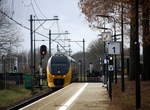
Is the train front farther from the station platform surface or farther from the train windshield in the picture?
the station platform surface

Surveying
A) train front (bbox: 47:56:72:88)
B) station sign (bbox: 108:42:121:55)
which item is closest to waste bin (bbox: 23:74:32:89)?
train front (bbox: 47:56:72:88)

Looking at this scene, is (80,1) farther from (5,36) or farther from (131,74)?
(5,36)

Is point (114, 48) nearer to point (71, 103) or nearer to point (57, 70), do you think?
point (71, 103)

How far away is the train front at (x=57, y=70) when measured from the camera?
4188 cm

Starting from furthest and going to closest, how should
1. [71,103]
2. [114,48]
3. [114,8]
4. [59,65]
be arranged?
1. [59,65]
2. [114,8]
3. [114,48]
4. [71,103]

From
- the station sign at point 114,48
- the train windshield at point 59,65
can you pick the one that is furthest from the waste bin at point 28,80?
the station sign at point 114,48

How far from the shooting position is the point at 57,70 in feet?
138

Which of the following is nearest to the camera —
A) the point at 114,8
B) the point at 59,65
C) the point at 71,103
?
the point at 71,103

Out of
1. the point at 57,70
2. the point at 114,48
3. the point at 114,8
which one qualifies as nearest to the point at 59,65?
the point at 57,70

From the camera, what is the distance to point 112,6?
29375 millimetres

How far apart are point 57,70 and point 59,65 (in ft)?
1.85

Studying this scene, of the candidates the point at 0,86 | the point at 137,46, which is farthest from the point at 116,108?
the point at 0,86

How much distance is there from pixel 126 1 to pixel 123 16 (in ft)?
10.2

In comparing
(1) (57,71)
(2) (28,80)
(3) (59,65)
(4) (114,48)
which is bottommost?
(2) (28,80)
